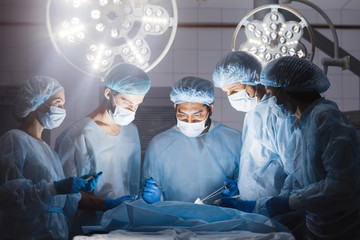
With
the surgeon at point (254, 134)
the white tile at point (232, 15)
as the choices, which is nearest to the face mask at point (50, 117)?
the surgeon at point (254, 134)

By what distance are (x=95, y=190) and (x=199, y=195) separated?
66cm

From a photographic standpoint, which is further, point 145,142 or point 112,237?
point 145,142

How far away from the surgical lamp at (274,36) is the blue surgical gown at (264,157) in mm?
548

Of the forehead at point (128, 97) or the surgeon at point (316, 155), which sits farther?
the forehead at point (128, 97)

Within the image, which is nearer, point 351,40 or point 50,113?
point 50,113

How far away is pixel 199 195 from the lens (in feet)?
8.33

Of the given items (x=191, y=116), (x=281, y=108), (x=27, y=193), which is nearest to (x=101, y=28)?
(x=191, y=116)

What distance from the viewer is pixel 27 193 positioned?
6.38ft

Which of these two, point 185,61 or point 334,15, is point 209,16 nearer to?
point 185,61

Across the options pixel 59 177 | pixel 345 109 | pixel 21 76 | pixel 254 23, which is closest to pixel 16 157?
pixel 59 177

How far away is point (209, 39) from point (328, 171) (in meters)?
2.73

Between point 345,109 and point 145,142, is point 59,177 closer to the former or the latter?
point 145,142

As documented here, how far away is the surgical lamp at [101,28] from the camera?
2521 mm

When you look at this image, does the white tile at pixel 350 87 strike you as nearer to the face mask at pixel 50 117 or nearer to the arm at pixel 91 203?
the arm at pixel 91 203
